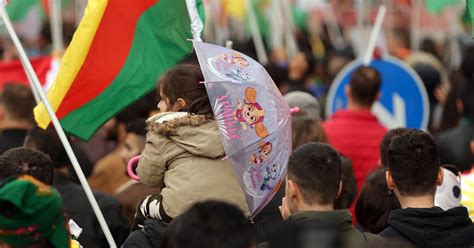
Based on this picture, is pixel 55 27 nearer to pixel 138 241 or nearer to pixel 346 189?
pixel 346 189

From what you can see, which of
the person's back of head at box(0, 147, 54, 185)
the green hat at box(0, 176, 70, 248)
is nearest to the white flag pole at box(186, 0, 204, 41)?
the person's back of head at box(0, 147, 54, 185)

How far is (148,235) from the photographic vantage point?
5688mm

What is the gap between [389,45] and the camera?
1811 cm

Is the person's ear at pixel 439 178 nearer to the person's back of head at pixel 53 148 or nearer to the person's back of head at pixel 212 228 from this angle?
the person's back of head at pixel 212 228

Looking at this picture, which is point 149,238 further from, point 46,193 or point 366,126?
point 366,126

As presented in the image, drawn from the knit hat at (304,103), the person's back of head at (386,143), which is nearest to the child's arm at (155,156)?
the person's back of head at (386,143)

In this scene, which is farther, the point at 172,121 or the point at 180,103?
Result: the point at 180,103

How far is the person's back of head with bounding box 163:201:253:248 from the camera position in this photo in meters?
4.20

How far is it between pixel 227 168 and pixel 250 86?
1.35 ft

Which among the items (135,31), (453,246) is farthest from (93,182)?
(453,246)

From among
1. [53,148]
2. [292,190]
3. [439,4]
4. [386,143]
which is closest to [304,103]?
[386,143]

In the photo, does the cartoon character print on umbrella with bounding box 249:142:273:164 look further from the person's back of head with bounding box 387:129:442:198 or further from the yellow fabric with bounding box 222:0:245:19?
the yellow fabric with bounding box 222:0:245:19

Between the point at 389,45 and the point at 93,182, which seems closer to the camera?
the point at 93,182

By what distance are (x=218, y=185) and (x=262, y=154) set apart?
0.92 ft
